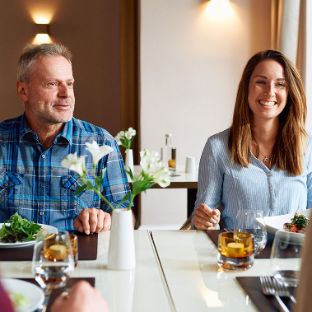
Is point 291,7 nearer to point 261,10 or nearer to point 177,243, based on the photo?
point 261,10

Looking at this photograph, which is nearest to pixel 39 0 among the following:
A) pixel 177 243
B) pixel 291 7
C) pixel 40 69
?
pixel 291 7

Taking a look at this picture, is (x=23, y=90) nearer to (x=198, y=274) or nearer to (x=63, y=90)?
(x=63, y=90)

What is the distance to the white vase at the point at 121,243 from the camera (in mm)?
1577

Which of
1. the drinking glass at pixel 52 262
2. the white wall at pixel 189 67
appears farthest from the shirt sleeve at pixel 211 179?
the white wall at pixel 189 67

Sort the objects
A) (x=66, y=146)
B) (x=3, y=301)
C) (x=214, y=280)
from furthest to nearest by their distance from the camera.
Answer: (x=66, y=146), (x=214, y=280), (x=3, y=301)

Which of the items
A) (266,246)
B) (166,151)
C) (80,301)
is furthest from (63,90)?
(166,151)

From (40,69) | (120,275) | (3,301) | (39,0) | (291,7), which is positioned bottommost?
(120,275)

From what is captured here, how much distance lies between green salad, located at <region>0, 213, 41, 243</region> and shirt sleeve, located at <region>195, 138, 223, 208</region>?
34.3 inches

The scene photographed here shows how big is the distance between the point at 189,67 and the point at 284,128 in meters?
2.82

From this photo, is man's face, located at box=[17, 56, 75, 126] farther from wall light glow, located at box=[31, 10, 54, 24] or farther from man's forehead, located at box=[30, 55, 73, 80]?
wall light glow, located at box=[31, 10, 54, 24]

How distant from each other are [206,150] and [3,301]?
2.06 metres

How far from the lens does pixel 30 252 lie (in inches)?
67.7

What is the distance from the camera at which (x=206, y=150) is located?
253 centimetres

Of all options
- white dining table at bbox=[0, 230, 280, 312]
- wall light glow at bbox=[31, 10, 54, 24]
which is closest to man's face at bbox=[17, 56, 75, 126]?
white dining table at bbox=[0, 230, 280, 312]
